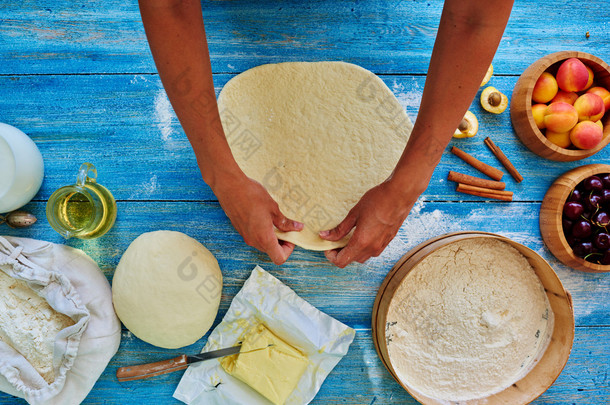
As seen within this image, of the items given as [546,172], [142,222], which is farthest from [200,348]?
[546,172]

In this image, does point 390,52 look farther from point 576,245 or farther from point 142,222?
point 142,222

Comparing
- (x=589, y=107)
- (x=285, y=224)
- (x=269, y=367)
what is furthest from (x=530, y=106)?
(x=269, y=367)

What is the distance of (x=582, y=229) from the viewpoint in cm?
108

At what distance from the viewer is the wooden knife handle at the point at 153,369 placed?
3.55ft

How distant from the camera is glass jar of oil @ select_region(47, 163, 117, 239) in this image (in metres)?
1.04

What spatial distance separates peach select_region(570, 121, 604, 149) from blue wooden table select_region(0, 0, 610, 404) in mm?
227

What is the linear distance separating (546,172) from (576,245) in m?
0.22

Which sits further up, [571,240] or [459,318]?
[571,240]

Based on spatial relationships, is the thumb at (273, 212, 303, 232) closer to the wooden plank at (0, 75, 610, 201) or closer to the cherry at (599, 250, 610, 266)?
the wooden plank at (0, 75, 610, 201)

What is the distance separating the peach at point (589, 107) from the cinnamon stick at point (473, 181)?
0.28 metres

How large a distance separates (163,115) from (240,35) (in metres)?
0.32

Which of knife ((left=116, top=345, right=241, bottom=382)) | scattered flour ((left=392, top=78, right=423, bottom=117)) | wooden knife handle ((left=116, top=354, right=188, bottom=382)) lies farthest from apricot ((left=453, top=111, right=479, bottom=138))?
wooden knife handle ((left=116, top=354, right=188, bottom=382))

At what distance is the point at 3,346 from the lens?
3.31 feet

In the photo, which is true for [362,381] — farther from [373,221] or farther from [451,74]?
[451,74]
